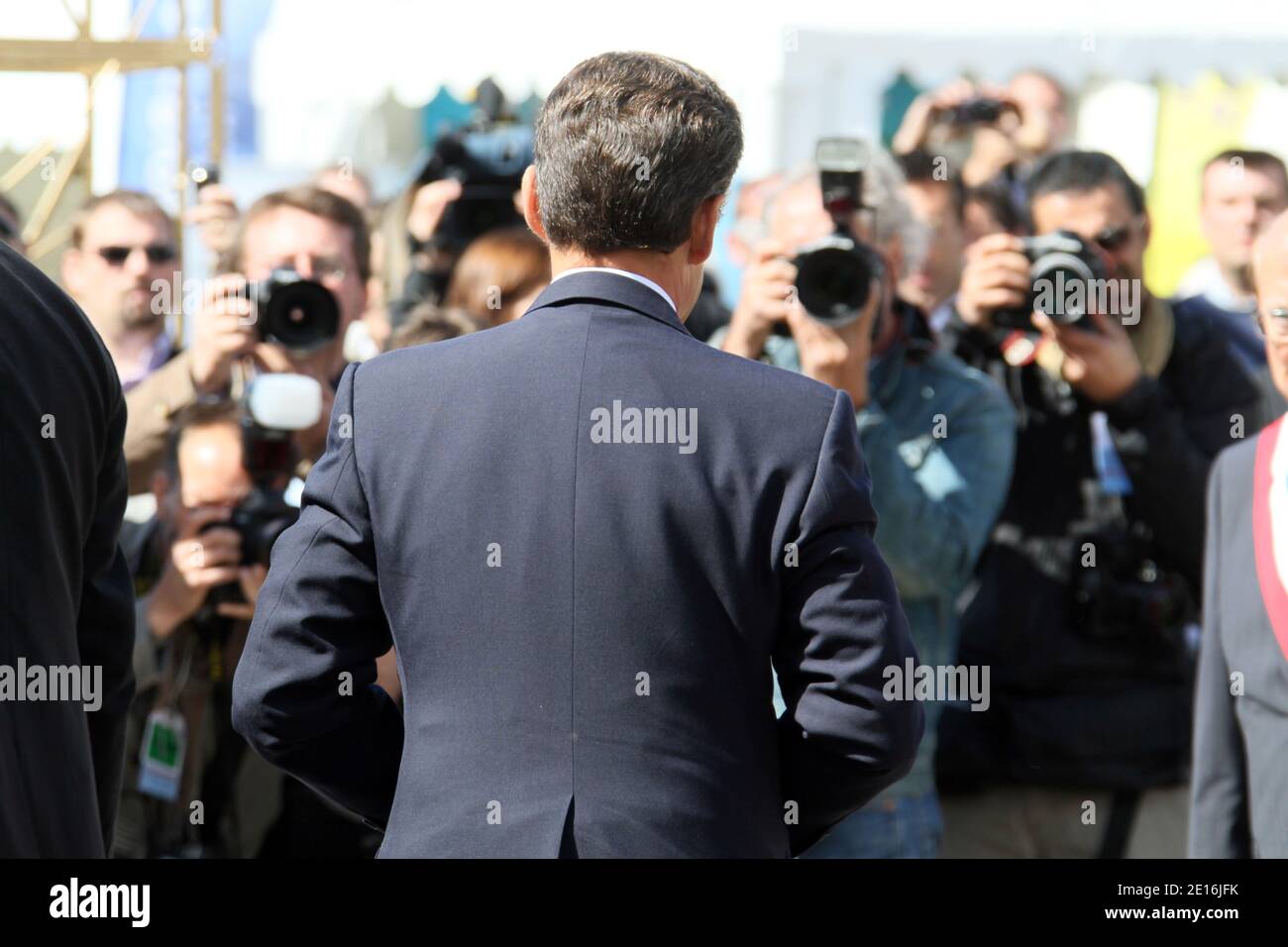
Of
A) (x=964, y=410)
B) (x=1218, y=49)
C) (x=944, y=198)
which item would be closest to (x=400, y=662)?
(x=964, y=410)

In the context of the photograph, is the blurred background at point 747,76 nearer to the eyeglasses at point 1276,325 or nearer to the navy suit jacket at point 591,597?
the eyeglasses at point 1276,325

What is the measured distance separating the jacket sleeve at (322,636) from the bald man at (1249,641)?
51.1 inches

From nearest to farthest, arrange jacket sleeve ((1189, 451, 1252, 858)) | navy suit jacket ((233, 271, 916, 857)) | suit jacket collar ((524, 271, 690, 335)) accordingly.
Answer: navy suit jacket ((233, 271, 916, 857))
suit jacket collar ((524, 271, 690, 335))
jacket sleeve ((1189, 451, 1252, 858))

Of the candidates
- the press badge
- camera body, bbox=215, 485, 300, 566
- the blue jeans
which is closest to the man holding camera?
camera body, bbox=215, 485, 300, 566

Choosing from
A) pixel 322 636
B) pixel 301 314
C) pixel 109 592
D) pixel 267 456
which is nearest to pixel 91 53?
pixel 301 314

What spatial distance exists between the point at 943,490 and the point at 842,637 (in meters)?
1.40

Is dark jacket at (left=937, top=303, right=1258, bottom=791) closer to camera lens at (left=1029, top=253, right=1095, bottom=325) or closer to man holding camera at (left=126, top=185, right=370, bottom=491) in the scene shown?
camera lens at (left=1029, top=253, right=1095, bottom=325)

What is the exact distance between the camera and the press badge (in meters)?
2.95

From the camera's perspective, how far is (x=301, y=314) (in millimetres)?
2979

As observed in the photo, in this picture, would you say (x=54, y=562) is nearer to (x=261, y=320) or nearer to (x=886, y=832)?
(x=261, y=320)

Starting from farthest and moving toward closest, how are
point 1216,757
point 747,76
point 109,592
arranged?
point 747,76 < point 1216,757 < point 109,592

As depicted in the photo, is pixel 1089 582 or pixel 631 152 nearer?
pixel 631 152

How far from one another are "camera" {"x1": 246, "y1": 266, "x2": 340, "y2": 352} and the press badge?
2.31 ft

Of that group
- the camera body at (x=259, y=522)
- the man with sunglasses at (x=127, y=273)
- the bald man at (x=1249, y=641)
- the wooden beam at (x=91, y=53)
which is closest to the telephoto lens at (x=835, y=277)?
the bald man at (x=1249, y=641)
